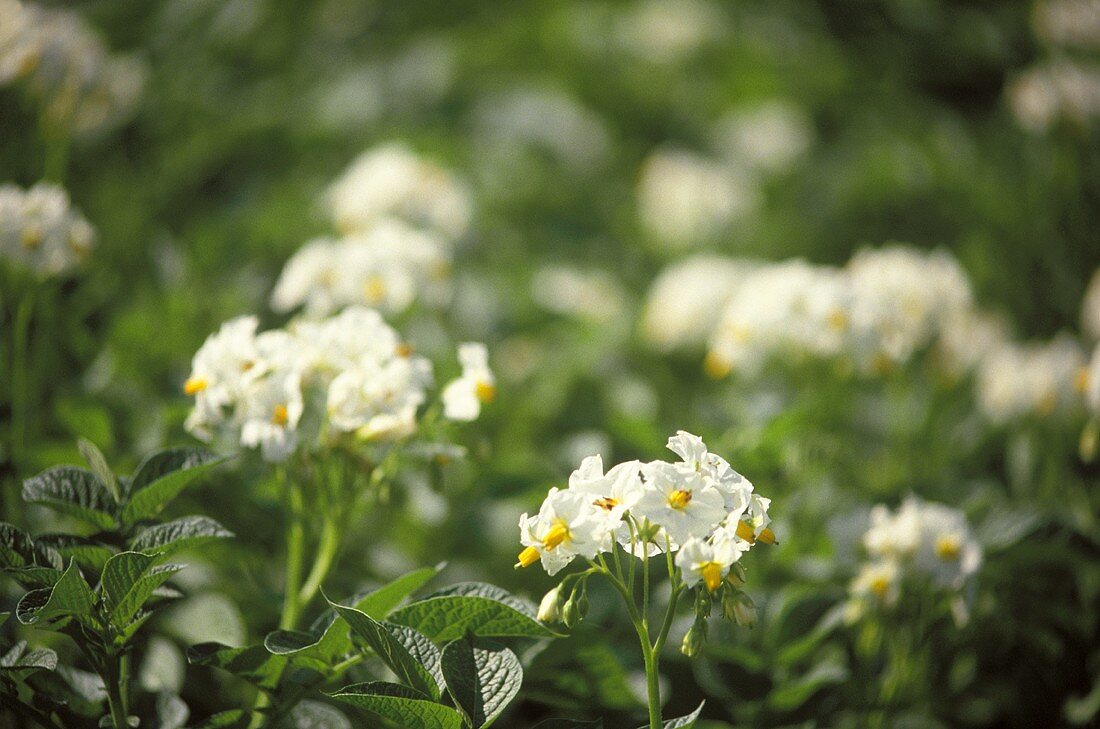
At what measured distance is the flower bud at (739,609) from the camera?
961mm

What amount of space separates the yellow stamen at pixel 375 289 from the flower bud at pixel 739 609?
0.93 meters

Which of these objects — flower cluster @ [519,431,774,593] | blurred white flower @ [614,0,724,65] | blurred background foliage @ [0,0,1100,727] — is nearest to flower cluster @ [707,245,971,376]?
blurred background foliage @ [0,0,1100,727]

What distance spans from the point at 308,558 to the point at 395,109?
8.02 ft

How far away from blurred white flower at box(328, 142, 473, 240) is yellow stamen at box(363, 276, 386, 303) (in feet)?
1.57

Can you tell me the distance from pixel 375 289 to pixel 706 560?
941 mm

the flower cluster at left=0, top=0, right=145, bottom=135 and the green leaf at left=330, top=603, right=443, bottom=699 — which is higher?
the flower cluster at left=0, top=0, right=145, bottom=135

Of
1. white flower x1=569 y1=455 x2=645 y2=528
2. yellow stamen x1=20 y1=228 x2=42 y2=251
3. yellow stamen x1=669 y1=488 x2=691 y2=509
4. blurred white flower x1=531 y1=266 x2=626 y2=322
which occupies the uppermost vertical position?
yellow stamen x1=20 y1=228 x2=42 y2=251

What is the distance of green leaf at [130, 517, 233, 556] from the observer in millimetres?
1029

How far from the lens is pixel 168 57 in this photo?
10.8 ft

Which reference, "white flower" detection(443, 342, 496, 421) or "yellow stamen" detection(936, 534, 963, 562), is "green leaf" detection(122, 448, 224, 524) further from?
"yellow stamen" detection(936, 534, 963, 562)

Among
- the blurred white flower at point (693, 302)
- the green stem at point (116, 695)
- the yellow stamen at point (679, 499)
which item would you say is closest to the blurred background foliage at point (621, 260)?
the blurred white flower at point (693, 302)

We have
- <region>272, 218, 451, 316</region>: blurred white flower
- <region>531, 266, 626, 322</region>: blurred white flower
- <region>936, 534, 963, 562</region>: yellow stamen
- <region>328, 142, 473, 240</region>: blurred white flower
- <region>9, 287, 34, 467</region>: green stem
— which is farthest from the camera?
<region>531, 266, 626, 322</region>: blurred white flower

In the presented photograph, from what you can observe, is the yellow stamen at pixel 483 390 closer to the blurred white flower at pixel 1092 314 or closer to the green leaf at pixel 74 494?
the green leaf at pixel 74 494

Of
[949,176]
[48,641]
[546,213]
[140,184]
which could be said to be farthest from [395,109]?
[48,641]
